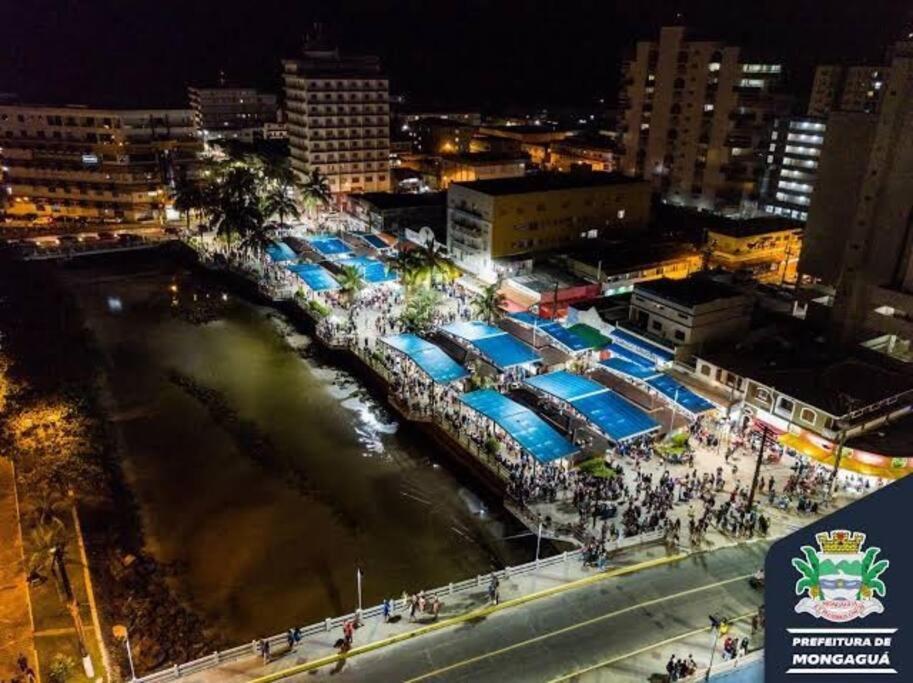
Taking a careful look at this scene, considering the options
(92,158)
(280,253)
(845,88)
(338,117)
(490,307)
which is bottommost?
(280,253)

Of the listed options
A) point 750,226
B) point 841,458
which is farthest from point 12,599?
point 750,226

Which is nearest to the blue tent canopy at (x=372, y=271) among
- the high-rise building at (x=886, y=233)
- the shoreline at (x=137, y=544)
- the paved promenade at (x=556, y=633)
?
the shoreline at (x=137, y=544)

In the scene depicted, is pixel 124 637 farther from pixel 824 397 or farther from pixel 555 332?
pixel 824 397

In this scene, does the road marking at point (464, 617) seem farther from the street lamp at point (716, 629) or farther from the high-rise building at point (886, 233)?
the high-rise building at point (886, 233)

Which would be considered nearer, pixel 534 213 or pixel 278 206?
pixel 534 213

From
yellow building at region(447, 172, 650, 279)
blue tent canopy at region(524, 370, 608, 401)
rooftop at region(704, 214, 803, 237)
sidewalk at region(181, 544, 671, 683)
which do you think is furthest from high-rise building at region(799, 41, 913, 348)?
sidewalk at region(181, 544, 671, 683)

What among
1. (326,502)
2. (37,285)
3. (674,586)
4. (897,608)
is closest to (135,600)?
(326,502)
